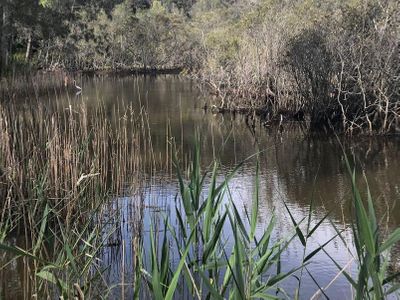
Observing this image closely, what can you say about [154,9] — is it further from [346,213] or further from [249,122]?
[346,213]

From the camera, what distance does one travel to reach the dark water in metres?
4.21

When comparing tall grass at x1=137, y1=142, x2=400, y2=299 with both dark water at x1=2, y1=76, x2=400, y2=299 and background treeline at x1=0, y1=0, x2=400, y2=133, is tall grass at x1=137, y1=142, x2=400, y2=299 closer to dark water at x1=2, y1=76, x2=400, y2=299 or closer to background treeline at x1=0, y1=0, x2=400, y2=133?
dark water at x1=2, y1=76, x2=400, y2=299

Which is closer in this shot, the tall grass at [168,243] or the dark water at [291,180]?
the tall grass at [168,243]

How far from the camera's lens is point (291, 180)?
781 cm

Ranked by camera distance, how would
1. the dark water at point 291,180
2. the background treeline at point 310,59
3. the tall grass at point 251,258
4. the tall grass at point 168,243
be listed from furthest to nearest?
the background treeline at point 310,59 → the dark water at point 291,180 → the tall grass at point 168,243 → the tall grass at point 251,258

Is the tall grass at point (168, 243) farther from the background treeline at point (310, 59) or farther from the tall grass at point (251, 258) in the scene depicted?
the background treeline at point (310, 59)

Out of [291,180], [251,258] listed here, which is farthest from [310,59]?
[251,258]

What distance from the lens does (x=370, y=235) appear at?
179 cm

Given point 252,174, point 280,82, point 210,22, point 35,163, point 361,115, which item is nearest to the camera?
point 35,163

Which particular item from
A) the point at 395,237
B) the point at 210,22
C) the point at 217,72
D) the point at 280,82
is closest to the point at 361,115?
the point at 280,82

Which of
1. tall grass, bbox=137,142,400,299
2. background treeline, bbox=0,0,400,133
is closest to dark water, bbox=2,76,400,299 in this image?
tall grass, bbox=137,142,400,299

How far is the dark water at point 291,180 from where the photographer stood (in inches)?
166

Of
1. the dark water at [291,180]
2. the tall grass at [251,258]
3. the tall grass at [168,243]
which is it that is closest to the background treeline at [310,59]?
the dark water at [291,180]

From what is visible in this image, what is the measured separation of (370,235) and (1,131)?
332cm
